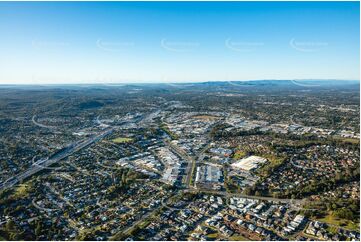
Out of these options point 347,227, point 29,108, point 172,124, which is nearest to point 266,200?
point 347,227

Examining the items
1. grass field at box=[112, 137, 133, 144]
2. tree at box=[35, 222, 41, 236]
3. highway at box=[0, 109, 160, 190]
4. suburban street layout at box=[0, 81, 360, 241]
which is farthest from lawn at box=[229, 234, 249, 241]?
grass field at box=[112, 137, 133, 144]

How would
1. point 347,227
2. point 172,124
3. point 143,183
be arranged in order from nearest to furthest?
point 347,227 < point 143,183 < point 172,124

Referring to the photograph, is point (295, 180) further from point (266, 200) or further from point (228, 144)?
point (228, 144)

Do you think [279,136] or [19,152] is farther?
[279,136]

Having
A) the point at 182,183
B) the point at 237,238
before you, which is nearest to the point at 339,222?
the point at 237,238

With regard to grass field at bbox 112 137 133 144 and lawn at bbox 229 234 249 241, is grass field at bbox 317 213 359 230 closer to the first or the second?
lawn at bbox 229 234 249 241

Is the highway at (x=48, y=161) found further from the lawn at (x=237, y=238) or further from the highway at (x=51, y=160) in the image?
the lawn at (x=237, y=238)

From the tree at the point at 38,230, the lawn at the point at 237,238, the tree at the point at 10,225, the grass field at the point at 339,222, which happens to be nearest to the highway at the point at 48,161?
the tree at the point at 10,225

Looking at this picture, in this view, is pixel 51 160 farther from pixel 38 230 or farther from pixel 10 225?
pixel 38 230
